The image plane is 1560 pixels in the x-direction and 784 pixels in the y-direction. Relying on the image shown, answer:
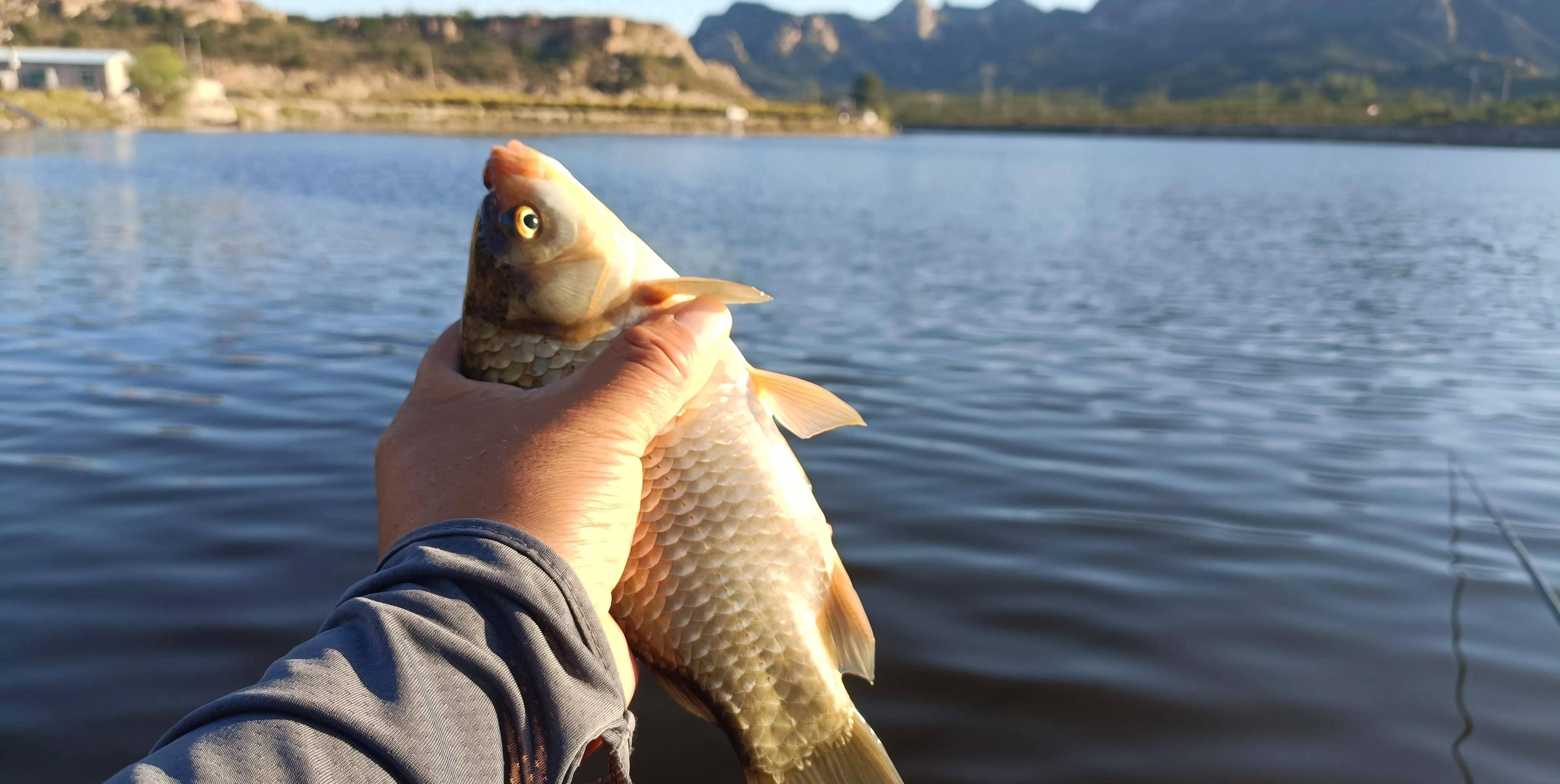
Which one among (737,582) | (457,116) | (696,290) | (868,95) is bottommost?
(737,582)

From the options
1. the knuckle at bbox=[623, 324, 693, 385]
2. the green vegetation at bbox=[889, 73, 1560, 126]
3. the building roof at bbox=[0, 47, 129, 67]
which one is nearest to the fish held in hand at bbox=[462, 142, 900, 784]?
the knuckle at bbox=[623, 324, 693, 385]

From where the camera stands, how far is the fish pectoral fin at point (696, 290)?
207 cm

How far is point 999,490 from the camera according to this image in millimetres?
5676

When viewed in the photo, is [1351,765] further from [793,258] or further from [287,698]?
[793,258]

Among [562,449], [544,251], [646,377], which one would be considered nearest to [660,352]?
[646,377]

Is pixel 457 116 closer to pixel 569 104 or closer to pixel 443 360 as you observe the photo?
pixel 569 104

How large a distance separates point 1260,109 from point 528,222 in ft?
469

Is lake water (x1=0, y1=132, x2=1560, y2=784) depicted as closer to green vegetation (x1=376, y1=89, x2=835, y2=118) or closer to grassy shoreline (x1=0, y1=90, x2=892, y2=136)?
grassy shoreline (x1=0, y1=90, x2=892, y2=136)

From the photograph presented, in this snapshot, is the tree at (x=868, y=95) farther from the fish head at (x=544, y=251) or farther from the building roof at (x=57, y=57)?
the fish head at (x=544, y=251)

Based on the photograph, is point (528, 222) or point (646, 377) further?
point (528, 222)

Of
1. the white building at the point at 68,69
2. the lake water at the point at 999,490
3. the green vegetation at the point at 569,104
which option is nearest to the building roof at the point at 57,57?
the white building at the point at 68,69

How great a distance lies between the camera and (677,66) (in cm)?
16525

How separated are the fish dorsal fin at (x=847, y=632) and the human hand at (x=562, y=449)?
49 centimetres

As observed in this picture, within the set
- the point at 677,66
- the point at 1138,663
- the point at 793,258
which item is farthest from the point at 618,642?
the point at 677,66
